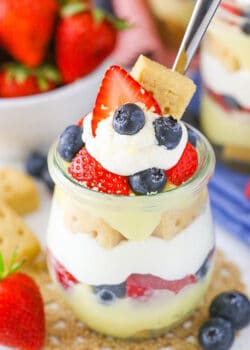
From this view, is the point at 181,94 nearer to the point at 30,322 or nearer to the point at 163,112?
the point at 163,112

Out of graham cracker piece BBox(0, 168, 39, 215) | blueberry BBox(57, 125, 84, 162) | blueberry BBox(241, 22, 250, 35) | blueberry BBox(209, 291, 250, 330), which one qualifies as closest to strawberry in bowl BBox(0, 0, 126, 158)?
graham cracker piece BBox(0, 168, 39, 215)

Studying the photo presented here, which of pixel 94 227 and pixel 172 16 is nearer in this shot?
pixel 94 227

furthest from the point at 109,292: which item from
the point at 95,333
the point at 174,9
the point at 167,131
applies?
the point at 174,9

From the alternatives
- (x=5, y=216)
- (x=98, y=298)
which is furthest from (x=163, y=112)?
(x=5, y=216)

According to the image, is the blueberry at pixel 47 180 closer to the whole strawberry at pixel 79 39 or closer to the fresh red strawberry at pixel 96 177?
the whole strawberry at pixel 79 39

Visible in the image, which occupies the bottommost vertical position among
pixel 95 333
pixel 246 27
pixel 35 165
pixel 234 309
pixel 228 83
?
pixel 35 165

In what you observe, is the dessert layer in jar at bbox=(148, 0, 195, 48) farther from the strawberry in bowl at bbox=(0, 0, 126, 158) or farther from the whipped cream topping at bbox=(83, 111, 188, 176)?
the whipped cream topping at bbox=(83, 111, 188, 176)

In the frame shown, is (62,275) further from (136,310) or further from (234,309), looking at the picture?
(234,309)

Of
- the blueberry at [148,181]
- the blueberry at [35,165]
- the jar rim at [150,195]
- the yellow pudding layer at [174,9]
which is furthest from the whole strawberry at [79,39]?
the blueberry at [148,181]
